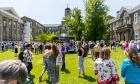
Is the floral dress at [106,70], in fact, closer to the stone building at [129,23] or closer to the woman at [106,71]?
the woman at [106,71]

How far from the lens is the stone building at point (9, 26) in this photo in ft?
194

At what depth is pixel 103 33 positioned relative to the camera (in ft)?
152

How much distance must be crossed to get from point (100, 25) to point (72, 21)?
11.1m

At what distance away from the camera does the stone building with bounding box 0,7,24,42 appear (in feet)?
194

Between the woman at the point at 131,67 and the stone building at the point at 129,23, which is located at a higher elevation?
the stone building at the point at 129,23

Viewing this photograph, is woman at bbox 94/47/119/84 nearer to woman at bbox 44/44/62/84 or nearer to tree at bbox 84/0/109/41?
woman at bbox 44/44/62/84

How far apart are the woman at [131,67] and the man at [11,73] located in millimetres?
3761

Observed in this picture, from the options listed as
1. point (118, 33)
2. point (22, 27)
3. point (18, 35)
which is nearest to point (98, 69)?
point (118, 33)

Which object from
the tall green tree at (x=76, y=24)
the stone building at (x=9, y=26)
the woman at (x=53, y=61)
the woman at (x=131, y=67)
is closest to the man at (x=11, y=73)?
the woman at (x=131, y=67)

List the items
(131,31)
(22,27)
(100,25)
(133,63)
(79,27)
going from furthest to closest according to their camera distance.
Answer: (22,27) → (79,27) → (131,31) → (100,25) → (133,63)

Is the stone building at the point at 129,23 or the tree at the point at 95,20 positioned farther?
the stone building at the point at 129,23

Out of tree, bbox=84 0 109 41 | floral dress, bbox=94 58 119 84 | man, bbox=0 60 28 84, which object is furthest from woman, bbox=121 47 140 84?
tree, bbox=84 0 109 41

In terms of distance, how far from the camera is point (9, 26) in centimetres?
6506

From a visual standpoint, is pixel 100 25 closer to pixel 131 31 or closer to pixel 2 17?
pixel 131 31
